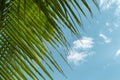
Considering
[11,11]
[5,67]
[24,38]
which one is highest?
[11,11]

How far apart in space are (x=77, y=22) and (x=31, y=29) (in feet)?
1.16

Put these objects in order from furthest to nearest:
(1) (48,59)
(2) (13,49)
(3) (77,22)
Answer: (2) (13,49), (1) (48,59), (3) (77,22)

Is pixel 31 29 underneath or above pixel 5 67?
above

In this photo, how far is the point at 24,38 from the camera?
180 cm

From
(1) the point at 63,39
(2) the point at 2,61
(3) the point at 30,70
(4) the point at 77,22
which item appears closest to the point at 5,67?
(2) the point at 2,61

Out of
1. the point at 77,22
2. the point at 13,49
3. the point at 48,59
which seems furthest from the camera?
the point at 13,49

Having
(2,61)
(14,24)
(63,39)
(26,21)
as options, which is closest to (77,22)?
(63,39)

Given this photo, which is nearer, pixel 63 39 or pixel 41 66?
pixel 63 39

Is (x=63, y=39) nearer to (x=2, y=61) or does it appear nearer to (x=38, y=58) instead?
(x=38, y=58)

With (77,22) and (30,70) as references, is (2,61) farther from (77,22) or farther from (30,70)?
(77,22)

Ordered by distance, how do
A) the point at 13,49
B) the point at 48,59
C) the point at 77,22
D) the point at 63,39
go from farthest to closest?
the point at 13,49
the point at 48,59
the point at 63,39
the point at 77,22

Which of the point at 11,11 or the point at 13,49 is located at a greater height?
the point at 11,11

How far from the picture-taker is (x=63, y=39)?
1656mm

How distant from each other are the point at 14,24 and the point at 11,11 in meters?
0.09
